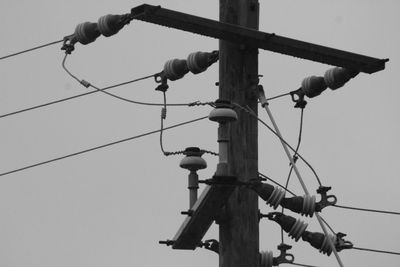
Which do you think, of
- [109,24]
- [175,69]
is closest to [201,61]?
[175,69]

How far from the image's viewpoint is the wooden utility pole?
11945 millimetres

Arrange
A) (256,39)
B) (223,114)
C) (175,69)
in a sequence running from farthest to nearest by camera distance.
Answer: (175,69) < (256,39) < (223,114)

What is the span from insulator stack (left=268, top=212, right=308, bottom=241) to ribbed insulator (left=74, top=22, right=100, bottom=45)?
2752 millimetres

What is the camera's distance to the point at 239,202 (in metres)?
12.1

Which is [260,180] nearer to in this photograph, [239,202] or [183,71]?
[239,202]

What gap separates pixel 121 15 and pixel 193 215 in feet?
7.32

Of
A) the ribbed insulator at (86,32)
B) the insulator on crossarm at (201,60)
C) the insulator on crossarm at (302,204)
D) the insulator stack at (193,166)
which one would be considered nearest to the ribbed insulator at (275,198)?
the insulator on crossarm at (302,204)

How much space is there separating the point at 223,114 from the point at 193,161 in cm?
102


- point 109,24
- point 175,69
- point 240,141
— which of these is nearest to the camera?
point 240,141

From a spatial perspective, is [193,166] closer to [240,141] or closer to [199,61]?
[240,141]

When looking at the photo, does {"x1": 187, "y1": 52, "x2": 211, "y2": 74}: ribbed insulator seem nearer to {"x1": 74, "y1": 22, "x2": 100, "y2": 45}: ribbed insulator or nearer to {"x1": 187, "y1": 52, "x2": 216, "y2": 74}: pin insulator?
{"x1": 187, "y1": 52, "x2": 216, "y2": 74}: pin insulator

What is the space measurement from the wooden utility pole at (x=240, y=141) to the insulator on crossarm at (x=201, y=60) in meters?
0.32

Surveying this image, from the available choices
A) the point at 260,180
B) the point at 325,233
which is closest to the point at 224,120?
the point at 260,180

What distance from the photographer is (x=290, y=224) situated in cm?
1227
